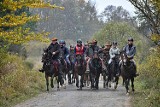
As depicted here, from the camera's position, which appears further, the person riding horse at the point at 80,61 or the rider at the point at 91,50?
the rider at the point at 91,50

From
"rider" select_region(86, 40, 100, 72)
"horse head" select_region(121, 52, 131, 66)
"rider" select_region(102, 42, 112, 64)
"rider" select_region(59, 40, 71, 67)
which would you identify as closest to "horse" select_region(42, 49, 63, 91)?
"rider" select_region(86, 40, 100, 72)

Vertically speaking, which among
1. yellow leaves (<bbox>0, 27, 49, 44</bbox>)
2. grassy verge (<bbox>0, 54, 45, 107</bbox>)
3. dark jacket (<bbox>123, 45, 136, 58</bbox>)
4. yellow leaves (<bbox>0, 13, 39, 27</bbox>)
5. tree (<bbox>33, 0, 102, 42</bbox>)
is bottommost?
grassy verge (<bbox>0, 54, 45, 107</bbox>)

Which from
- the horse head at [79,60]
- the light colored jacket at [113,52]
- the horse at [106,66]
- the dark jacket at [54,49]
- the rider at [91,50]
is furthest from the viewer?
the horse at [106,66]

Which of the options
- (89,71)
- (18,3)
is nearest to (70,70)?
(89,71)

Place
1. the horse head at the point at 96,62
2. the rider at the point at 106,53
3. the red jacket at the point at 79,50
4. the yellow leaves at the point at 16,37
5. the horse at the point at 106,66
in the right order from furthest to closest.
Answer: the rider at the point at 106,53 < the horse at the point at 106,66 < the red jacket at the point at 79,50 < the horse head at the point at 96,62 < the yellow leaves at the point at 16,37

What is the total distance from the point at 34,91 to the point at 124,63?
4731mm

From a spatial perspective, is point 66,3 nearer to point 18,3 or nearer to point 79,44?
point 79,44

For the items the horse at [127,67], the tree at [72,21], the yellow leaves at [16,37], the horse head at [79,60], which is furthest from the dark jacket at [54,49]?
the tree at [72,21]

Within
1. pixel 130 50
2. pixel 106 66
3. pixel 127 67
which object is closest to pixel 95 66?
pixel 106 66

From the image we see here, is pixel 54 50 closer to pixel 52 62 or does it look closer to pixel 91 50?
pixel 52 62

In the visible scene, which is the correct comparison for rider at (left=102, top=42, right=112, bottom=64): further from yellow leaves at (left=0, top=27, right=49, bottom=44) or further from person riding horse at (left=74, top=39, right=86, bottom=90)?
yellow leaves at (left=0, top=27, right=49, bottom=44)

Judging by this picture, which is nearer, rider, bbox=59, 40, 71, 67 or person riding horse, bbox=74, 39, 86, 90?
person riding horse, bbox=74, 39, 86, 90

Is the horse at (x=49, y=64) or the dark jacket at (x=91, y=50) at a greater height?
the dark jacket at (x=91, y=50)

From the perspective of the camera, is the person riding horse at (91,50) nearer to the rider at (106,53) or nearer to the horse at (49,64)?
the rider at (106,53)
